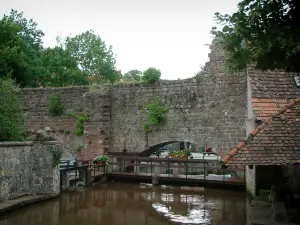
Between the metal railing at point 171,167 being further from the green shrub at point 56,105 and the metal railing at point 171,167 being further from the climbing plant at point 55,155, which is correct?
the climbing plant at point 55,155

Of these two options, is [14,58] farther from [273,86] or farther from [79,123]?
[273,86]

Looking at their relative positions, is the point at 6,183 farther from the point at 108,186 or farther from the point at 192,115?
the point at 192,115

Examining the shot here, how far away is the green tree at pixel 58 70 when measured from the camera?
28047 mm

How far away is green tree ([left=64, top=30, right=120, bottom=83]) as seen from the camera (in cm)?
3642

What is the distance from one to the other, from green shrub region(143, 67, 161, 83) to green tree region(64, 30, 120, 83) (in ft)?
63.3

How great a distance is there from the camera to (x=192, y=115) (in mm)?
15867

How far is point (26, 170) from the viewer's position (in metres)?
12.0

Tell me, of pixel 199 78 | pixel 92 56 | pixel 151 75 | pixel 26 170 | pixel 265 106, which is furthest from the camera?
pixel 92 56

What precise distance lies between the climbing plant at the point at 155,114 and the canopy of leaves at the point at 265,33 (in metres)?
10.6

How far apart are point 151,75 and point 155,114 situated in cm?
182

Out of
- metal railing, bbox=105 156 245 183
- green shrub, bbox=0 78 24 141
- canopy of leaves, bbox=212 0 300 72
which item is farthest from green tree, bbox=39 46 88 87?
canopy of leaves, bbox=212 0 300 72

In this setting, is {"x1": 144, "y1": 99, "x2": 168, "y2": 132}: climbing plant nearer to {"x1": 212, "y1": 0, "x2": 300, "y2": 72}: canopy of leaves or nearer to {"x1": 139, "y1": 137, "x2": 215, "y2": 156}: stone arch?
{"x1": 139, "y1": 137, "x2": 215, "y2": 156}: stone arch

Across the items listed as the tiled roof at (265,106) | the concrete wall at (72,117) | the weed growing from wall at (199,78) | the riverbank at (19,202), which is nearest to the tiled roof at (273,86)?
the tiled roof at (265,106)

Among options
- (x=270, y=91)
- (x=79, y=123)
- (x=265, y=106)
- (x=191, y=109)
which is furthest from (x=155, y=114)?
(x=265, y=106)
